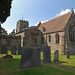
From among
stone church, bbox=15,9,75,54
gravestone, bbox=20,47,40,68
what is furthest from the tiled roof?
gravestone, bbox=20,47,40,68

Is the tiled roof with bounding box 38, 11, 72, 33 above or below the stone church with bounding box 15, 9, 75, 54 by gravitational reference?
above

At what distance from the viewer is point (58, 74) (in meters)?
5.21

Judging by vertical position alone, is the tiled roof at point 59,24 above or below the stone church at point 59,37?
above

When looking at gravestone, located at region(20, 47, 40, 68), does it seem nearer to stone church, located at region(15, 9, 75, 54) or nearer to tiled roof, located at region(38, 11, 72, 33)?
stone church, located at region(15, 9, 75, 54)

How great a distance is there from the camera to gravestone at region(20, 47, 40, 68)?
6.15 metres

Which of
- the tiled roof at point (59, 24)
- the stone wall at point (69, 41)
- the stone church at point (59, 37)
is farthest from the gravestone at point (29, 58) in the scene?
the tiled roof at point (59, 24)

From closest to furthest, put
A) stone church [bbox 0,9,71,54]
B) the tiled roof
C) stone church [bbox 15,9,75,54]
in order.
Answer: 1. stone church [bbox 15,9,75,54]
2. stone church [bbox 0,9,71,54]
3. the tiled roof

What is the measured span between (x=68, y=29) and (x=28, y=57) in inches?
636

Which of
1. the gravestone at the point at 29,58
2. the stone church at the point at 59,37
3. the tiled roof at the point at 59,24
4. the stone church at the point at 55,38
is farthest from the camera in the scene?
the tiled roof at the point at 59,24

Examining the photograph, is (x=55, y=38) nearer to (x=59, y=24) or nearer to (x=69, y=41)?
(x=69, y=41)

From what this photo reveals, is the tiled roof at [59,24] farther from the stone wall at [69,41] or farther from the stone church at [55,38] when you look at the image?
the stone wall at [69,41]

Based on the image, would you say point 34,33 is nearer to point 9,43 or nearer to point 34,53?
point 9,43

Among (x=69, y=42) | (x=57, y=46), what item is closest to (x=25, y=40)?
(x=57, y=46)

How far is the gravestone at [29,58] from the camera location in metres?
6.15
